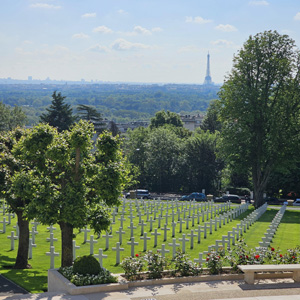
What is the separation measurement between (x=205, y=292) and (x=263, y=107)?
124 ft

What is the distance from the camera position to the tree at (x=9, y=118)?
100 meters

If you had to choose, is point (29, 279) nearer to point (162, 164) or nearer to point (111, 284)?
point (111, 284)

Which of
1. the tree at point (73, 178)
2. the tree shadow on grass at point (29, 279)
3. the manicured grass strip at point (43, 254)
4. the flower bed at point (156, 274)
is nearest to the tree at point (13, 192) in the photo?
the manicured grass strip at point (43, 254)

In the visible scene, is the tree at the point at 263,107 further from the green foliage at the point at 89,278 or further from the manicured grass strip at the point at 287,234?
the green foliage at the point at 89,278

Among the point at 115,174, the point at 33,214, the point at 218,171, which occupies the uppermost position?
the point at 115,174

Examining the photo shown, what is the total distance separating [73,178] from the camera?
20250 millimetres

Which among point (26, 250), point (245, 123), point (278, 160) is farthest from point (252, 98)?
point (26, 250)

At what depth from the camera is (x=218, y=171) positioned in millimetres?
74062

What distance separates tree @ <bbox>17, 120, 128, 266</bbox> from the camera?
19516 mm

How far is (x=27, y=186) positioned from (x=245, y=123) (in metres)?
36.1

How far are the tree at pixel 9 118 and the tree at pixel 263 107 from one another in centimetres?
5622

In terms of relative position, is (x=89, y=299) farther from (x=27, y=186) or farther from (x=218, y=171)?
(x=218, y=171)

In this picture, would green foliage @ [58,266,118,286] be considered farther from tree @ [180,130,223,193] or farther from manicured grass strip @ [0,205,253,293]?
tree @ [180,130,223,193]

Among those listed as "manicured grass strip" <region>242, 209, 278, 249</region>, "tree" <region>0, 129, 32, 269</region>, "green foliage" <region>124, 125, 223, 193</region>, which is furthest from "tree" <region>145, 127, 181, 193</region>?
"tree" <region>0, 129, 32, 269</region>
